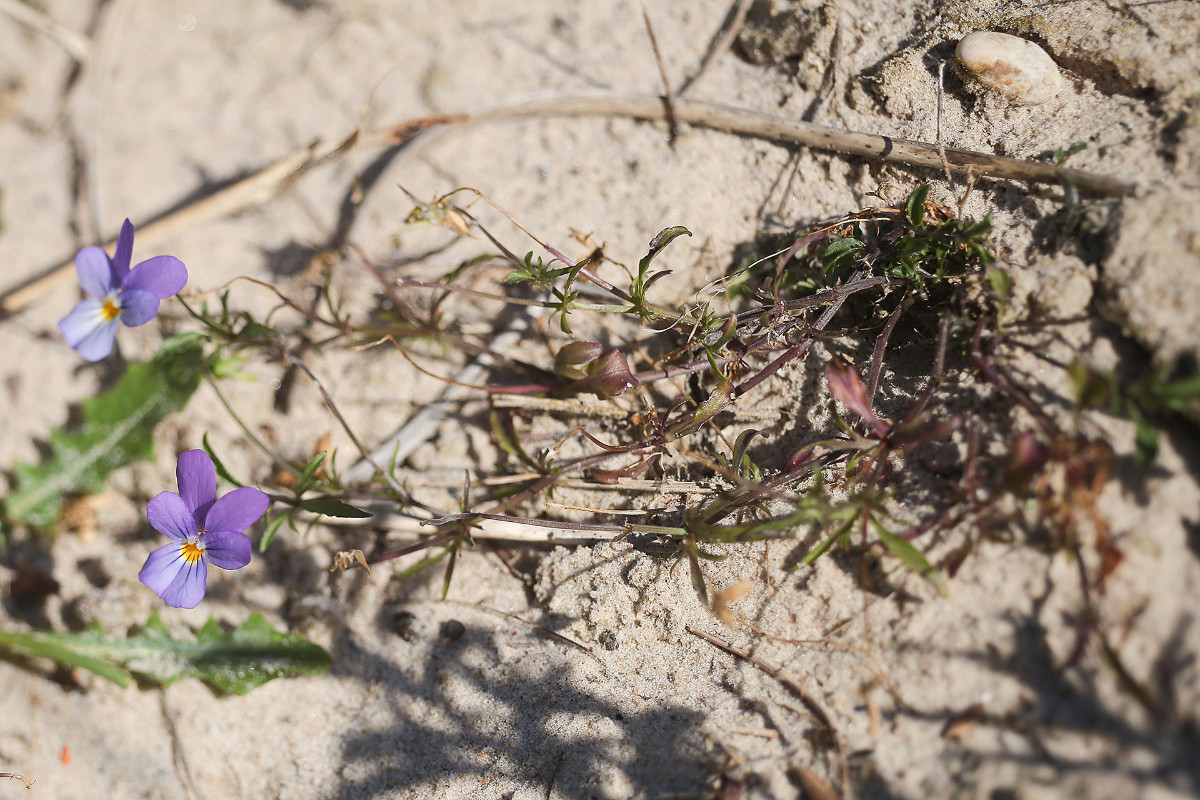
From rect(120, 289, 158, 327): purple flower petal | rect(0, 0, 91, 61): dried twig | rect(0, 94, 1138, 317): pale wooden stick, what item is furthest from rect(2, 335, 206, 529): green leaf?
rect(0, 0, 91, 61): dried twig

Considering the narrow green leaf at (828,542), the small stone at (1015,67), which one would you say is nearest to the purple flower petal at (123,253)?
the narrow green leaf at (828,542)

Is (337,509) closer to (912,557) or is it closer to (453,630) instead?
(453,630)

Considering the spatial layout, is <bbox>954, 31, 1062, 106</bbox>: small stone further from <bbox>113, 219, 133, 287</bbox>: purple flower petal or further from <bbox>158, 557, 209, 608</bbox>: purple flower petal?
<bbox>158, 557, 209, 608</bbox>: purple flower petal

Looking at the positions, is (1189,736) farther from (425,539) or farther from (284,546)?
(284,546)

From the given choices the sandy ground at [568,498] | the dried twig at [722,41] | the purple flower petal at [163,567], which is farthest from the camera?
the dried twig at [722,41]

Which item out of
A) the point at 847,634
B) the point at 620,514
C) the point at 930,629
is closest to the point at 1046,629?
the point at 930,629

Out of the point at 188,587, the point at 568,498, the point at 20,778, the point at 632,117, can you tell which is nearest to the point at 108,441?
the point at 188,587

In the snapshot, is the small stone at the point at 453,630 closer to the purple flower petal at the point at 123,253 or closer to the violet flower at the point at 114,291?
the violet flower at the point at 114,291
